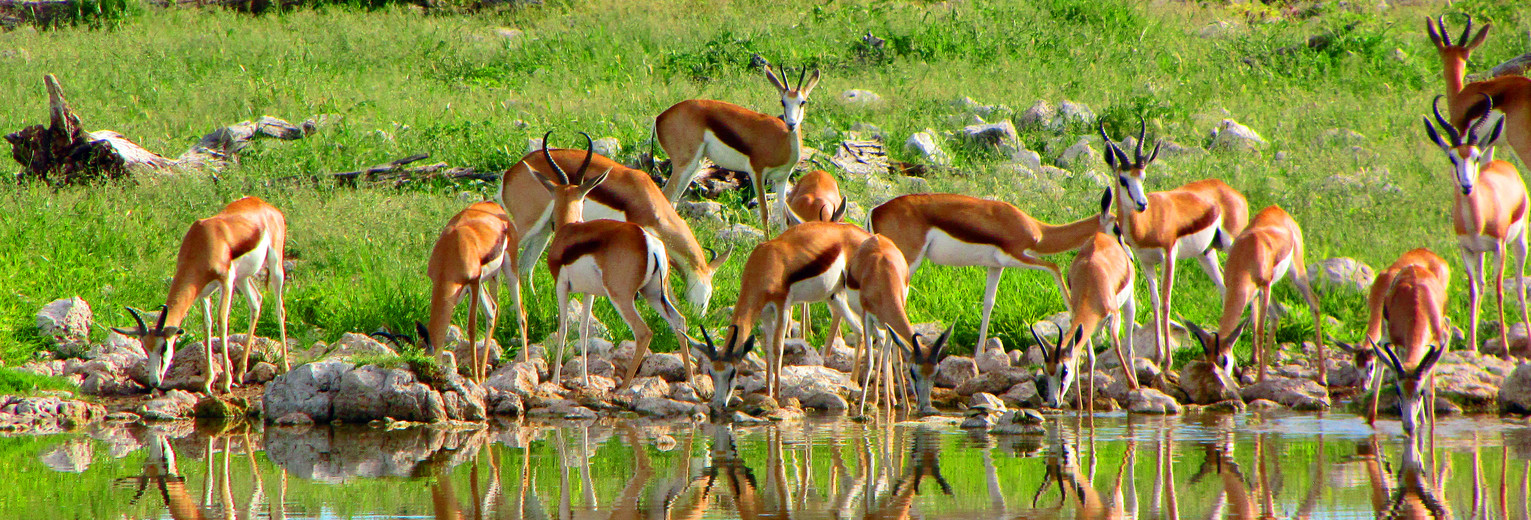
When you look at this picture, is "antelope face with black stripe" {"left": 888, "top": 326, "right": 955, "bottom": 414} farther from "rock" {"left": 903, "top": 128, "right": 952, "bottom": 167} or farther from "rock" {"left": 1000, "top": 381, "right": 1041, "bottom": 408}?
"rock" {"left": 903, "top": 128, "right": 952, "bottom": 167}

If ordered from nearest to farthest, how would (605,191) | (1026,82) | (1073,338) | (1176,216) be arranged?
(1073,338), (1176,216), (605,191), (1026,82)

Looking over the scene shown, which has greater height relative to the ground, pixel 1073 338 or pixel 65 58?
pixel 65 58

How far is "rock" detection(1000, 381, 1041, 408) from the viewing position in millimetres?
8156

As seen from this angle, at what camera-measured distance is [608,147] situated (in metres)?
13.7

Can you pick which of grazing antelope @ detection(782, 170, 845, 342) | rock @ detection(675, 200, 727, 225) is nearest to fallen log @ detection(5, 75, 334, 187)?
rock @ detection(675, 200, 727, 225)

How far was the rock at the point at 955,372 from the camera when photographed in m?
8.77

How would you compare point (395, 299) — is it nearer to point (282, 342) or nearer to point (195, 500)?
point (282, 342)

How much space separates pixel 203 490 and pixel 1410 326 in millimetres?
6180

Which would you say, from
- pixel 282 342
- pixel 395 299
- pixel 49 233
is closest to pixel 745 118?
pixel 395 299

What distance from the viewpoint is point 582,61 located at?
20109 millimetres

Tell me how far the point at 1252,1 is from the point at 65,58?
1873 centimetres

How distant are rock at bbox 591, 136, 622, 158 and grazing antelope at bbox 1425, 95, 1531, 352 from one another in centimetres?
726

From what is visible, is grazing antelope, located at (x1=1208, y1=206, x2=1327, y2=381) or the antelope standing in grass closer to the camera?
the antelope standing in grass

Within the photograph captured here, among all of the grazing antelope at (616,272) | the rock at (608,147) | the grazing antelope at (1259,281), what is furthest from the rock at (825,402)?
the rock at (608,147)
